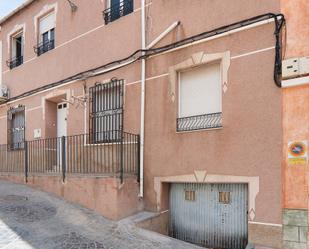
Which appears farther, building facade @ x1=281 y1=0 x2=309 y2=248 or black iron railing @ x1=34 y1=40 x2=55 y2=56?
black iron railing @ x1=34 y1=40 x2=55 y2=56

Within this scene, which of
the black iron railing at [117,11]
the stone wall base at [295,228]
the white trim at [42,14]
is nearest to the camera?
the stone wall base at [295,228]

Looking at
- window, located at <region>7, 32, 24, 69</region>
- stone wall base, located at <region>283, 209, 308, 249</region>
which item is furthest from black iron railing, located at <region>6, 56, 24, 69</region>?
stone wall base, located at <region>283, 209, 308, 249</region>

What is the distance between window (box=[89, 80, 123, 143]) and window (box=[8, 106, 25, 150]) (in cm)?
411

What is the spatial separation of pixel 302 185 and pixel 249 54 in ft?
8.26

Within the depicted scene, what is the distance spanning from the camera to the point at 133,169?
7293 millimetres

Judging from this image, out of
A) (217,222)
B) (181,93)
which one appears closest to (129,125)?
(181,93)

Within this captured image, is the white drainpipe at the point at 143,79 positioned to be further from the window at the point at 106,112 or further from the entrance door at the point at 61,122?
the entrance door at the point at 61,122

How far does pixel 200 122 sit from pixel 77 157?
4.10 meters

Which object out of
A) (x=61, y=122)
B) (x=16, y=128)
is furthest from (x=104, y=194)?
(x=16, y=128)

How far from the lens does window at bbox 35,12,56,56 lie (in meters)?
10.6

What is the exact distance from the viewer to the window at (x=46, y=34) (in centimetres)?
1057

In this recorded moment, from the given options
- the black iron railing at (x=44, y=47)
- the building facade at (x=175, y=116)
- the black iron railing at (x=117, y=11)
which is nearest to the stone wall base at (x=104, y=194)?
the building facade at (x=175, y=116)

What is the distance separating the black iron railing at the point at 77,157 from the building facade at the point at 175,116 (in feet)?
0.13

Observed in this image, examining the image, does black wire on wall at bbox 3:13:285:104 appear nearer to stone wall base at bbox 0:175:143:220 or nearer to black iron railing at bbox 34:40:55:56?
black iron railing at bbox 34:40:55:56
